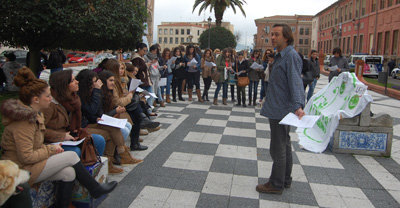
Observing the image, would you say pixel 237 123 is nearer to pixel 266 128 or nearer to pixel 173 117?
pixel 266 128

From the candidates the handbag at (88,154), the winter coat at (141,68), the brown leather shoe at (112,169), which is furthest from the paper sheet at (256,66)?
the handbag at (88,154)

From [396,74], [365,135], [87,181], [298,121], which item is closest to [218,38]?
[396,74]

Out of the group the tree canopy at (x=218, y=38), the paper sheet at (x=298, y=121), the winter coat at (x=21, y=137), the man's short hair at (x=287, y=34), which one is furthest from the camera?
the tree canopy at (x=218, y=38)

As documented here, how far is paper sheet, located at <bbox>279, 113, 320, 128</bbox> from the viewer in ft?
10.9

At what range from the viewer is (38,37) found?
18.1 feet

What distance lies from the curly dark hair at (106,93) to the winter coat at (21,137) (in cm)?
168

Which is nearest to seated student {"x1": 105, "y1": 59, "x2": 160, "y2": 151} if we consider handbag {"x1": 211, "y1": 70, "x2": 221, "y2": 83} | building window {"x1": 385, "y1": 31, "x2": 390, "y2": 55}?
handbag {"x1": 211, "y1": 70, "x2": 221, "y2": 83}

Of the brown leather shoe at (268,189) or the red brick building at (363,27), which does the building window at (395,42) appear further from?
the brown leather shoe at (268,189)

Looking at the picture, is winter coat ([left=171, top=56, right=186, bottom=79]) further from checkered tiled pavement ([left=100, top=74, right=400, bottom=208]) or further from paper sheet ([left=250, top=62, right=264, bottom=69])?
checkered tiled pavement ([left=100, top=74, right=400, bottom=208])

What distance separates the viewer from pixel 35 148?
2.87m

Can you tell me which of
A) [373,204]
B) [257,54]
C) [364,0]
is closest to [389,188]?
[373,204]

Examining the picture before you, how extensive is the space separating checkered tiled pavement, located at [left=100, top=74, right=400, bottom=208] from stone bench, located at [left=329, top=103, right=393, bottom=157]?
0.15m

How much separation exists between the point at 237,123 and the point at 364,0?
43.0m

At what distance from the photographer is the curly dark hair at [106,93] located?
4.46 m
